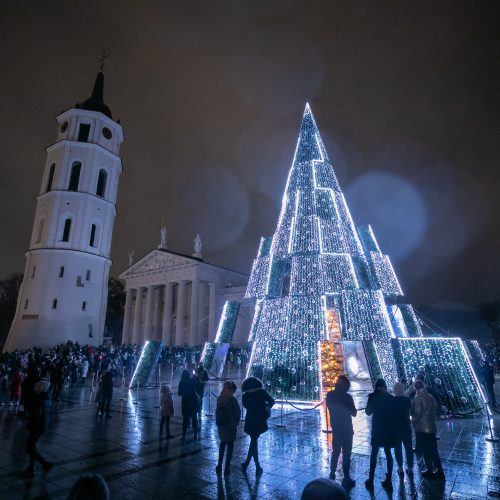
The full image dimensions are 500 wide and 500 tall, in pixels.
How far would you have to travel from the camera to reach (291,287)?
1109 cm

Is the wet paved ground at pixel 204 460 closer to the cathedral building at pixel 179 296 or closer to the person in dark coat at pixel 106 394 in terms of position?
the person in dark coat at pixel 106 394

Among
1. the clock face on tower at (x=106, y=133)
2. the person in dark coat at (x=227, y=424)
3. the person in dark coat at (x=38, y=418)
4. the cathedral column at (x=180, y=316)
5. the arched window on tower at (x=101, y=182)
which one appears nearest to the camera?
the person in dark coat at (x=227, y=424)

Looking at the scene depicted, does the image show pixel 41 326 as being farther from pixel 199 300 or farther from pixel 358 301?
pixel 358 301

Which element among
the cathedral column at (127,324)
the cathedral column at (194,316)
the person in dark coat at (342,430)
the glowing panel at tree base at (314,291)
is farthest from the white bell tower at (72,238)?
the person in dark coat at (342,430)

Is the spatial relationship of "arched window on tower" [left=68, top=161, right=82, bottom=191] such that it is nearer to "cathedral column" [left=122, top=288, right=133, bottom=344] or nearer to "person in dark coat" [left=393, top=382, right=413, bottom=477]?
"cathedral column" [left=122, top=288, right=133, bottom=344]

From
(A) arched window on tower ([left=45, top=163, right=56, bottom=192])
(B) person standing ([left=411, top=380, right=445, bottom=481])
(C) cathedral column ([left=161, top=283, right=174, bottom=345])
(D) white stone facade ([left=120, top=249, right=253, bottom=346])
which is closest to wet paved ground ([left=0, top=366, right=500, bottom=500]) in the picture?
(B) person standing ([left=411, top=380, right=445, bottom=481])

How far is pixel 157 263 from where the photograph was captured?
52.8m

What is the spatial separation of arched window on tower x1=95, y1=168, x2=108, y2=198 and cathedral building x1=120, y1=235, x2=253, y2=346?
16312 millimetres

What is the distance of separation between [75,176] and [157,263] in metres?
20.8

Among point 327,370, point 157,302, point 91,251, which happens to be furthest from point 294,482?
point 157,302

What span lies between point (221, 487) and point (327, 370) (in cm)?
866

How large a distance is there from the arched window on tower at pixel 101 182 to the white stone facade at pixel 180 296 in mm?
16311

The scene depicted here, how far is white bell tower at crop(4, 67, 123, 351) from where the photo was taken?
98.1 feet

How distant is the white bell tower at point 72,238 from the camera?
2989 centimetres
